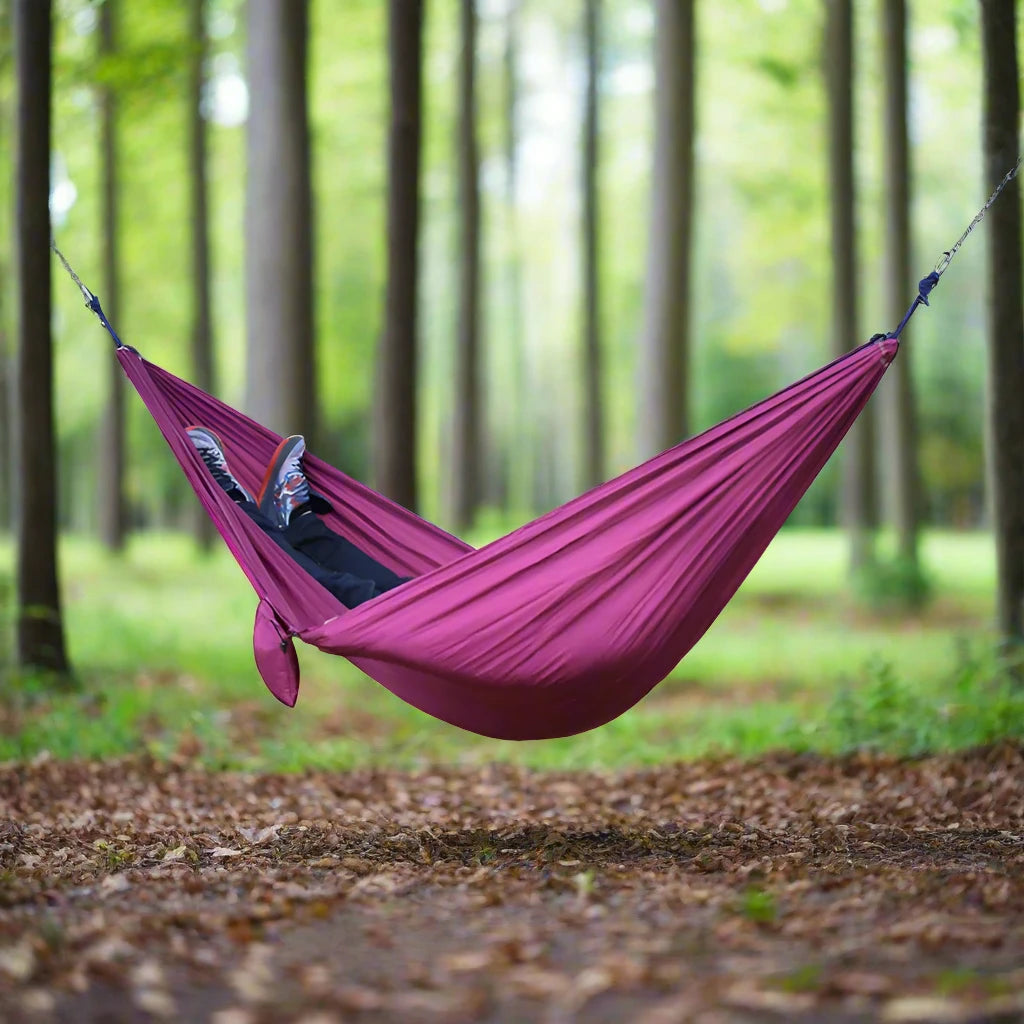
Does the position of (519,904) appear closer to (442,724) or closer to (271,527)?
(271,527)

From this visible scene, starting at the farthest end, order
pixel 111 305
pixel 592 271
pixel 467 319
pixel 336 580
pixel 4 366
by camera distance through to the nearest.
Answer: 1. pixel 4 366
2. pixel 592 271
3. pixel 467 319
4. pixel 111 305
5. pixel 336 580

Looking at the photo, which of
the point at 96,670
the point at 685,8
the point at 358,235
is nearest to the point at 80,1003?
the point at 96,670

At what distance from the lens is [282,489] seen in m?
3.72

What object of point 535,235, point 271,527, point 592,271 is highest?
point 535,235

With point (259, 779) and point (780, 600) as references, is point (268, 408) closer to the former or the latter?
point (259, 779)

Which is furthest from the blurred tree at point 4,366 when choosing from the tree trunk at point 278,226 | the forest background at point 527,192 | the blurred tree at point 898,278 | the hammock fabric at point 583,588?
the hammock fabric at point 583,588

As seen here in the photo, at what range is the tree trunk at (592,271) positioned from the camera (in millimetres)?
11961

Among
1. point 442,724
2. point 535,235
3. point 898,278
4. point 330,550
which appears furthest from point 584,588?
point 535,235

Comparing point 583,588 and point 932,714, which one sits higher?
point 583,588

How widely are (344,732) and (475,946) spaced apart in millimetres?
3612

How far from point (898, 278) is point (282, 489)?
6.71 metres

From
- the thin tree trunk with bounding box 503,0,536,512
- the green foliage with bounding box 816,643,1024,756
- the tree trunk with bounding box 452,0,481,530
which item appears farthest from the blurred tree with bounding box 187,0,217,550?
the green foliage with bounding box 816,643,1024,756

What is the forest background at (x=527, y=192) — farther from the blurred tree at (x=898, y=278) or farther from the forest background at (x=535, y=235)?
the blurred tree at (x=898, y=278)

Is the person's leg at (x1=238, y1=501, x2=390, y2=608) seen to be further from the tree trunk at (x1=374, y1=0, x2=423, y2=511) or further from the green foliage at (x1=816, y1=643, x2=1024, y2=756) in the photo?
the tree trunk at (x1=374, y1=0, x2=423, y2=511)
